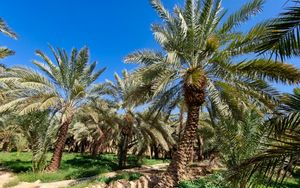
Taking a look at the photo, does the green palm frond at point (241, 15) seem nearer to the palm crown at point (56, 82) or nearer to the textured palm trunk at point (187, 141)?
the textured palm trunk at point (187, 141)

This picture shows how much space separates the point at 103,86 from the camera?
71.0 ft

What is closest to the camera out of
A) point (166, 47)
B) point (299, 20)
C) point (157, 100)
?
point (299, 20)

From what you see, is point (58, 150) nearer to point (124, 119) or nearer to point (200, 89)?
point (124, 119)

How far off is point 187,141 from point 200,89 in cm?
221

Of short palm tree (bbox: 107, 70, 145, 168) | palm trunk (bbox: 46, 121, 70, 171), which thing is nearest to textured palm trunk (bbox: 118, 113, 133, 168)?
short palm tree (bbox: 107, 70, 145, 168)

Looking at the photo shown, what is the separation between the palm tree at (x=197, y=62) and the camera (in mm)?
12711

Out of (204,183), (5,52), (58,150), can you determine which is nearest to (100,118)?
(58,150)

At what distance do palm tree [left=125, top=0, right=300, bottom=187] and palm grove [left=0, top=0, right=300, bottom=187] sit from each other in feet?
0.13

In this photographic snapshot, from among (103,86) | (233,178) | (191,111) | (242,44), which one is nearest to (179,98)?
(191,111)

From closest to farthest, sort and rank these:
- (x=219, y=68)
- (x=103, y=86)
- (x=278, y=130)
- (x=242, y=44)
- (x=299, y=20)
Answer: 1. (x=299, y=20)
2. (x=278, y=130)
3. (x=242, y=44)
4. (x=219, y=68)
5. (x=103, y=86)

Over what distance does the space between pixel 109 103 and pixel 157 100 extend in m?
6.51

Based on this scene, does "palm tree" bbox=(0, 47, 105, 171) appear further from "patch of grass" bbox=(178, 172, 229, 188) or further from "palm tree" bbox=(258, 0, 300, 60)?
"palm tree" bbox=(258, 0, 300, 60)

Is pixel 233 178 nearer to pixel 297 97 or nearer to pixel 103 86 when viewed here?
pixel 297 97

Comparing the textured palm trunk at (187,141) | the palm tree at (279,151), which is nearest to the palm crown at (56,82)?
the textured palm trunk at (187,141)
